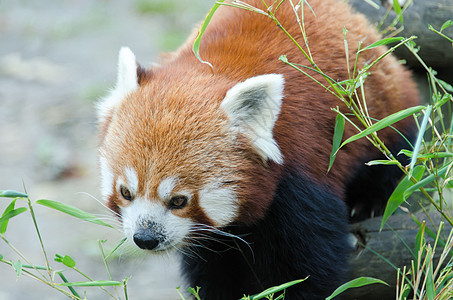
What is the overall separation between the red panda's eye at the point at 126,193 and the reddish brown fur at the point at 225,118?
8 centimetres

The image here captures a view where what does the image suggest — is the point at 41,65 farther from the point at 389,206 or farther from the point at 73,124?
the point at 389,206

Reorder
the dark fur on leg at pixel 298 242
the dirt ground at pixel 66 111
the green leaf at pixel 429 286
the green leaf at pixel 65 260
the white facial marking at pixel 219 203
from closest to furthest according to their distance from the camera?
the green leaf at pixel 429 286 < the green leaf at pixel 65 260 < the white facial marking at pixel 219 203 < the dark fur on leg at pixel 298 242 < the dirt ground at pixel 66 111

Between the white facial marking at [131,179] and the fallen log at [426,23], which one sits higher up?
the fallen log at [426,23]

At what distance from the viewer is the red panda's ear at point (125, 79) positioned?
8.50ft

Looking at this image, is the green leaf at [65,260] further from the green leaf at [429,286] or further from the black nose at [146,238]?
the green leaf at [429,286]

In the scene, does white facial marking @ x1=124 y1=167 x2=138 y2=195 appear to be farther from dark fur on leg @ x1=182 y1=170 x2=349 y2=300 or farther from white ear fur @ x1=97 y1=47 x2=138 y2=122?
dark fur on leg @ x1=182 y1=170 x2=349 y2=300

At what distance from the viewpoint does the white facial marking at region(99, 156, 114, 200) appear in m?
2.55

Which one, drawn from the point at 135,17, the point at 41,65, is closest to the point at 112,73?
the point at 41,65

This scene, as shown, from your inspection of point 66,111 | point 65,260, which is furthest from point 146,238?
point 66,111

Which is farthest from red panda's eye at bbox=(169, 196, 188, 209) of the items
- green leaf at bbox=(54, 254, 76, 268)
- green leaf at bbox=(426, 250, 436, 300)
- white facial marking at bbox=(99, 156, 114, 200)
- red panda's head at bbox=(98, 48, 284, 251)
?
green leaf at bbox=(426, 250, 436, 300)

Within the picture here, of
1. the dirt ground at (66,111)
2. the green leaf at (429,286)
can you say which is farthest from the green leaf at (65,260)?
the green leaf at (429,286)

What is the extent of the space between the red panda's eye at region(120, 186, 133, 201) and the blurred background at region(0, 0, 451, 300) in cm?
23

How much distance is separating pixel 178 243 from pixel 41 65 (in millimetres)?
5110

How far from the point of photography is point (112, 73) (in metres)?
6.69
